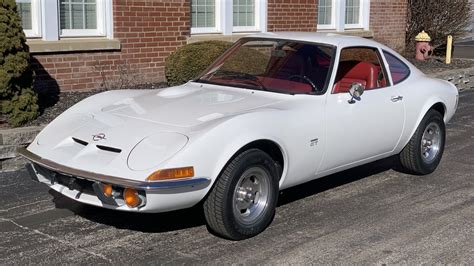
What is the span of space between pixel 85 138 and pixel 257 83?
1664 millimetres

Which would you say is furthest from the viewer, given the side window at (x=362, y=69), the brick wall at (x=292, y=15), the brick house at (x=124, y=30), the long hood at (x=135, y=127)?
the brick wall at (x=292, y=15)

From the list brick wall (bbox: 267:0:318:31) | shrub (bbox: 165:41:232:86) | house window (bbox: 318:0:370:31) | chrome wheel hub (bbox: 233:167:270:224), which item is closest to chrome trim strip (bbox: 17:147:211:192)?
chrome wheel hub (bbox: 233:167:270:224)

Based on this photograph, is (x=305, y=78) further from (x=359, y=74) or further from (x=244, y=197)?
(x=244, y=197)

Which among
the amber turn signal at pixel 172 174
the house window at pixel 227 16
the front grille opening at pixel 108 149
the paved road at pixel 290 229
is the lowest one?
the paved road at pixel 290 229

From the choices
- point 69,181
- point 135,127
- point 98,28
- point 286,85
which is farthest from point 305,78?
point 98,28

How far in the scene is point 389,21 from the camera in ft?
54.4

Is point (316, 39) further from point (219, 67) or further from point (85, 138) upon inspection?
point (85, 138)

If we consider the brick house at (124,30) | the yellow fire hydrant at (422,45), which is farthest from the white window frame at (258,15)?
the yellow fire hydrant at (422,45)

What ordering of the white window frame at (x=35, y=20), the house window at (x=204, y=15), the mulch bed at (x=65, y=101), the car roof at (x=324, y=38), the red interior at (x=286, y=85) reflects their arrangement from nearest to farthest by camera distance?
the red interior at (x=286, y=85)
the car roof at (x=324, y=38)
the mulch bed at (x=65, y=101)
the white window frame at (x=35, y=20)
the house window at (x=204, y=15)

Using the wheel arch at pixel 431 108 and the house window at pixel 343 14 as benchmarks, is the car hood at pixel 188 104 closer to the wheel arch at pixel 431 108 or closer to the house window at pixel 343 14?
the wheel arch at pixel 431 108

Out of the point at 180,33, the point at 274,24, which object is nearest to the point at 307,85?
the point at 180,33

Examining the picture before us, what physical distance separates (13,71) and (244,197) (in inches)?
157

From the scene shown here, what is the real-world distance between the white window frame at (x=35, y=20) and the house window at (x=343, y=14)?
702cm

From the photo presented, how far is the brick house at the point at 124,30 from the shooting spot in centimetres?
941
